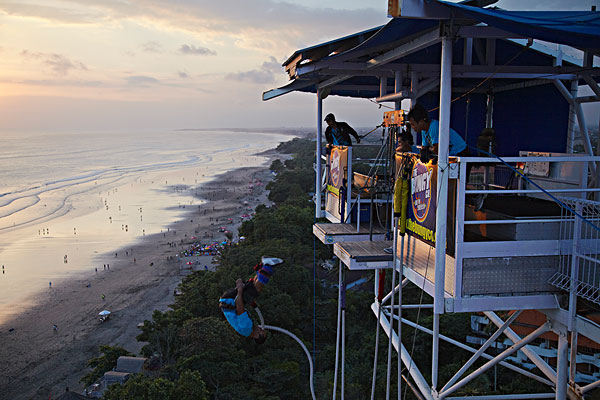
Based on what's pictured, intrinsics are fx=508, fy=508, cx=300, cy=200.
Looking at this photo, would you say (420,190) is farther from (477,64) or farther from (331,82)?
(331,82)

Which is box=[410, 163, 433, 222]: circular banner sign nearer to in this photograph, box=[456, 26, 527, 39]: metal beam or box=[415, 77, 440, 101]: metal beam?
box=[456, 26, 527, 39]: metal beam

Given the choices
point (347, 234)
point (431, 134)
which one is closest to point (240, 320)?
point (347, 234)

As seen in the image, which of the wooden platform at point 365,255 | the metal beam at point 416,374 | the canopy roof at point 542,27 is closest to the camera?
the canopy roof at point 542,27

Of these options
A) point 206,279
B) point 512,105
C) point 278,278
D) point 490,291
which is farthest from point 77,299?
point 490,291

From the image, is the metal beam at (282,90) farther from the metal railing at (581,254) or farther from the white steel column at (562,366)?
the white steel column at (562,366)

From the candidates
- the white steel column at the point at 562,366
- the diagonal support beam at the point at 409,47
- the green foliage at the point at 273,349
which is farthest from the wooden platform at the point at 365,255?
the green foliage at the point at 273,349

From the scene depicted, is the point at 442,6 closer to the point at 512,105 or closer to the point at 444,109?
the point at 444,109
